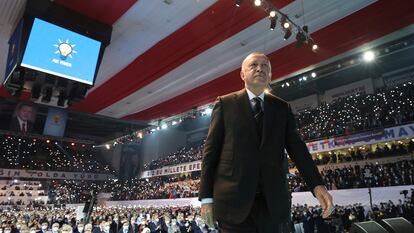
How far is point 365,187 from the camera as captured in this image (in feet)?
30.9

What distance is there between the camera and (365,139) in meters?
10.2

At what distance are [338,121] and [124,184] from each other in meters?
15.0

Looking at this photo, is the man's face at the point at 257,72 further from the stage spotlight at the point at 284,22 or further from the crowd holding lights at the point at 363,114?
the crowd holding lights at the point at 363,114

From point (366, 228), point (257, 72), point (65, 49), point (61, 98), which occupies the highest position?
point (65, 49)

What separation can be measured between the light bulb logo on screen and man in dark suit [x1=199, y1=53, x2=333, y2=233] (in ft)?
15.9

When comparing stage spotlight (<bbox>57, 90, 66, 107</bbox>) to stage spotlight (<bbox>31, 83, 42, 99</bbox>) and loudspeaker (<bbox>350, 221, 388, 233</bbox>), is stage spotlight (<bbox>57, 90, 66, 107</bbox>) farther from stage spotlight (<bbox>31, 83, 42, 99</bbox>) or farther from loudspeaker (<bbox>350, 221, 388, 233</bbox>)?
loudspeaker (<bbox>350, 221, 388, 233</bbox>)

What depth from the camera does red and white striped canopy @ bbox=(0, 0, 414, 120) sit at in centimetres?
615

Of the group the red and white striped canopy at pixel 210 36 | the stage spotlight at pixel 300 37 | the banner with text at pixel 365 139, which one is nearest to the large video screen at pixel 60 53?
the red and white striped canopy at pixel 210 36

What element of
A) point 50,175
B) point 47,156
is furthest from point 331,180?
point 47,156

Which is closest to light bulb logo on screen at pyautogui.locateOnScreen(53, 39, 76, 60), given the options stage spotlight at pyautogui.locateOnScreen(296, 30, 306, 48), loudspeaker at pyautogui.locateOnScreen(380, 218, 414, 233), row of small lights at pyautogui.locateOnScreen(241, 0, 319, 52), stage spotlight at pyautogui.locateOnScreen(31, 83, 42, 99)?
stage spotlight at pyautogui.locateOnScreen(31, 83, 42, 99)

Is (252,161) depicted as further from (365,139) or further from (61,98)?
(365,139)

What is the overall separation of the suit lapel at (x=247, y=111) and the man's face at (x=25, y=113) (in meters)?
13.8

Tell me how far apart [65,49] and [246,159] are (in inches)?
205

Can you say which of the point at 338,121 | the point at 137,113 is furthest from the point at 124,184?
the point at 338,121
